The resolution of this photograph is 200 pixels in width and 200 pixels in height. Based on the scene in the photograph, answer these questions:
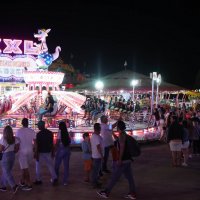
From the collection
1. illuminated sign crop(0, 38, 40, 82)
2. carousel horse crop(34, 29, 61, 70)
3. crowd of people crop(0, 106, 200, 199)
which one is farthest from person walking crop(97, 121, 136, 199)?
illuminated sign crop(0, 38, 40, 82)

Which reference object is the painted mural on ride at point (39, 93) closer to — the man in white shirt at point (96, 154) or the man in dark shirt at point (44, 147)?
the man in dark shirt at point (44, 147)

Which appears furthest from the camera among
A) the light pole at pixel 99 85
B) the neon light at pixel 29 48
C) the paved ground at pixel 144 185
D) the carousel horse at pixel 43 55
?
the neon light at pixel 29 48

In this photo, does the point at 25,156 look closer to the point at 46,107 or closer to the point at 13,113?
the point at 46,107

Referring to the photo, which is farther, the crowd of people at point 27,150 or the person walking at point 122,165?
the crowd of people at point 27,150

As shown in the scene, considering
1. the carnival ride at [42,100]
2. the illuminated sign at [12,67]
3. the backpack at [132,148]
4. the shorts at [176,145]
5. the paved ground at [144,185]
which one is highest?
the illuminated sign at [12,67]

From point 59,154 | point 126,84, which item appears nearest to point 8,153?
point 59,154

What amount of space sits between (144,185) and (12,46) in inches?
1324

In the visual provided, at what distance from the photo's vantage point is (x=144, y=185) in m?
9.27

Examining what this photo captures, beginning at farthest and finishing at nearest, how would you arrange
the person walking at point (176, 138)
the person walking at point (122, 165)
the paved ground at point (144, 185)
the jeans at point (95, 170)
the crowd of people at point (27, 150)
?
the person walking at point (176, 138) → the jeans at point (95, 170) → the crowd of people at point (27, 150) → the paved ground at point (144, 185) → the person walking at point (122, 165)

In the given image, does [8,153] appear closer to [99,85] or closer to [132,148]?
[132,148]

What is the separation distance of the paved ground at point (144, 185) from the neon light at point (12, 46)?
97.0ft

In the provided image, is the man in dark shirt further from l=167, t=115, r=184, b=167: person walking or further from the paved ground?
l=167, t=115, r=184, b=167: person walking

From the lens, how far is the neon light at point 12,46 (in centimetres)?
4022

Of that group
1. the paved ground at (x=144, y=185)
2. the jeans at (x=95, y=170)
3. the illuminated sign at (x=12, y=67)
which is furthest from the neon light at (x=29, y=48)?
the jeans at (x=95, y=170)
